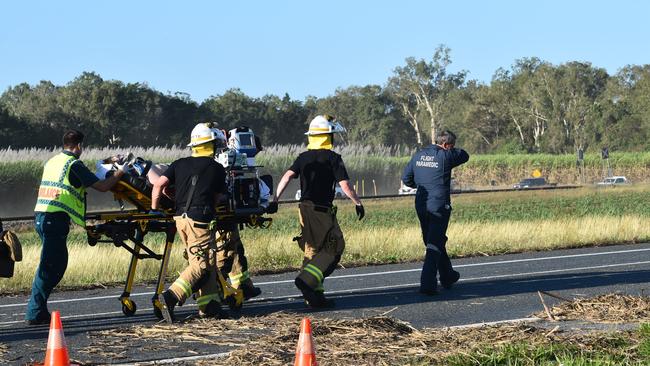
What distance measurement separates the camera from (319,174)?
12.3m

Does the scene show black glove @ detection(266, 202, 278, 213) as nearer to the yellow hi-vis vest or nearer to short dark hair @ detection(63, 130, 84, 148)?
the yellow hi-vis vest

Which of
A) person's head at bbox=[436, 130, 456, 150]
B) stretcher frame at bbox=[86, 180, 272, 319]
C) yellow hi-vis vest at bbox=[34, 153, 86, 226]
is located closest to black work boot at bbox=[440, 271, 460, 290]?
person's head at bbox=[436, 130, 456, 150]

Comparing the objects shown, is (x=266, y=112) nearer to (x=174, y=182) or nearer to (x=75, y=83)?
(x=75, y=83)

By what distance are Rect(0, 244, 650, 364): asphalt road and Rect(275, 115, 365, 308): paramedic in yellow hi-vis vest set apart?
52 cm

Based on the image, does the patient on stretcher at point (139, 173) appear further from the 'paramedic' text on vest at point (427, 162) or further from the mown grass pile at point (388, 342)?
the 'paramedic' text on vest at point (427, 162)

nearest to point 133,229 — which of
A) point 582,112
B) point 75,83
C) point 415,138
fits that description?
point 75,83

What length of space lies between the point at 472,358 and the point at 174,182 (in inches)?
162

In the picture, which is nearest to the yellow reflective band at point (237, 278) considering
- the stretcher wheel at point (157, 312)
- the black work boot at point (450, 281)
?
the stretcher wheel at point (157, 312)

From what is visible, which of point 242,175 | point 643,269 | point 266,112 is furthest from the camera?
point 266,112

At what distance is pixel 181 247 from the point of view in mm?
19516

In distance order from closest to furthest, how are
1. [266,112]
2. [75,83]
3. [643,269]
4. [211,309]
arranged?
[211,309] → [643,269] → [75,83] → [266,112]

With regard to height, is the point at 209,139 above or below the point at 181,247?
above

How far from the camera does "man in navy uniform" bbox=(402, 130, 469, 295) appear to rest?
13258 millimetres

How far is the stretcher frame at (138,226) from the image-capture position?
11.0m
